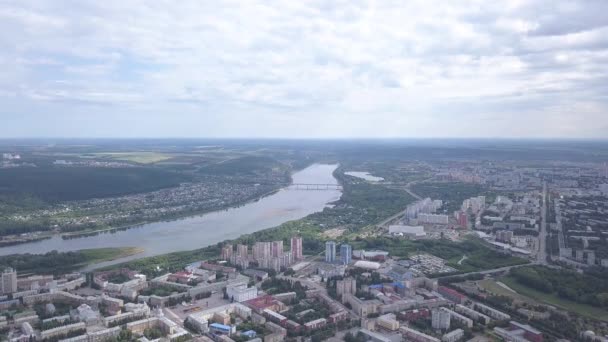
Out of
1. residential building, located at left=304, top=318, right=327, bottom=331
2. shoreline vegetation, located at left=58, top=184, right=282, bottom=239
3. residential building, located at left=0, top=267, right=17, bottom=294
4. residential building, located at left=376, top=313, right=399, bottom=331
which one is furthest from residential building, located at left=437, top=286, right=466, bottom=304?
shoreline vegetation, located at left=58, top=184, right=282, bottom=239

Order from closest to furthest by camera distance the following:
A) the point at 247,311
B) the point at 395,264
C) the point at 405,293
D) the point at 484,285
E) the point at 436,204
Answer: the point at 247,311, the point at 405,293, the point at 484,285, the point at 395,264, the point at 436,204

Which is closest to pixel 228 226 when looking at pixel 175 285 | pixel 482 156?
pixel 175 285

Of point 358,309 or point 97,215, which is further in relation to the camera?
point 97,215

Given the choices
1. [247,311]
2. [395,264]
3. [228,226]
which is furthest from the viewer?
[228,226]

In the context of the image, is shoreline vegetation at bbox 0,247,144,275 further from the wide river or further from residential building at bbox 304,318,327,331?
residential building at bbox 304,318,327,331

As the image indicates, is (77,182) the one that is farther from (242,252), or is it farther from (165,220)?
(242,252)

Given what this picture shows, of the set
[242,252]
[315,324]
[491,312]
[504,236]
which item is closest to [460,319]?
[491,312]

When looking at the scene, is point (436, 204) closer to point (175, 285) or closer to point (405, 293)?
point (405, 293)
